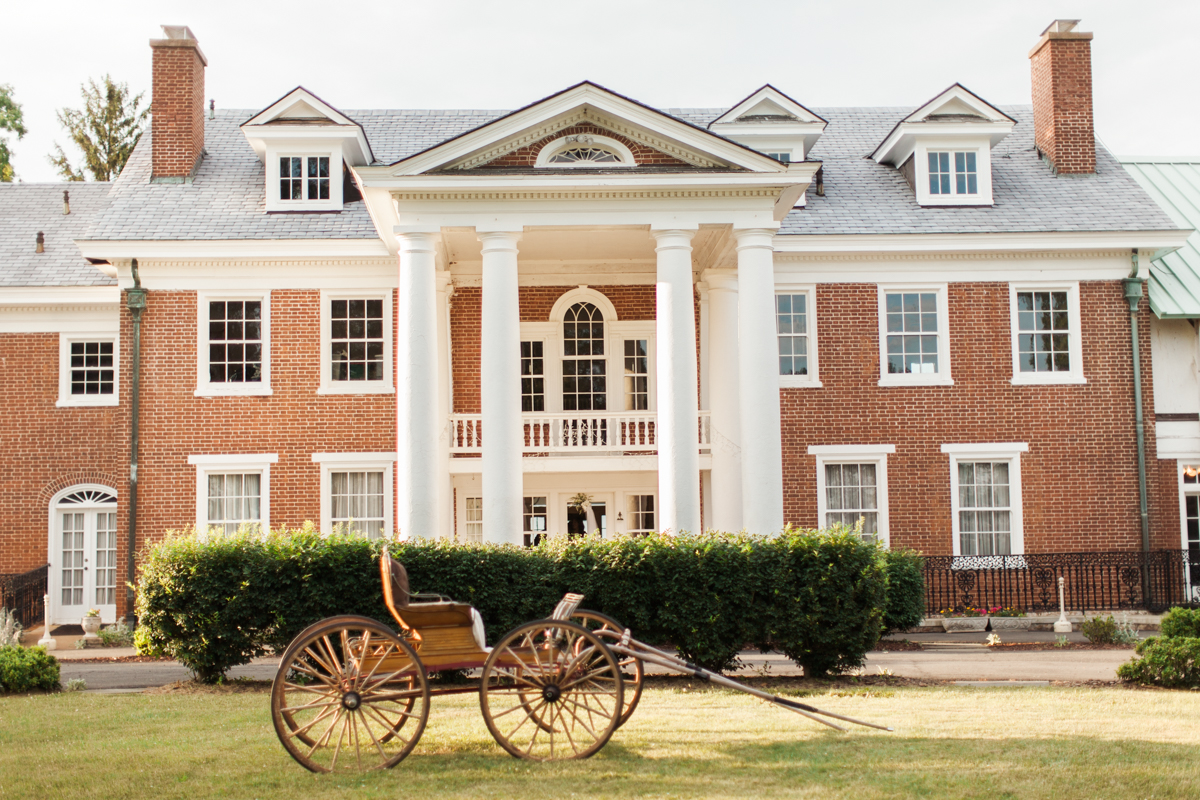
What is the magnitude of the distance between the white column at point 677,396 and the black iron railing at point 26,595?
485 inches

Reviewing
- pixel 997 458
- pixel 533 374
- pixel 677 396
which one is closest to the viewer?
pixel 677 396

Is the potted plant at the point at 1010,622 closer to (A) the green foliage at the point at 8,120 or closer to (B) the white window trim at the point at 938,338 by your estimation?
(B) the white window trim at the point at 938,338

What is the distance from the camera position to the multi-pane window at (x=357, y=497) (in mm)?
20297

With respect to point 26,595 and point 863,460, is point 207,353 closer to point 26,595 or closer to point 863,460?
point 26,595

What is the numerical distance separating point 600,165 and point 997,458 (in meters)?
10.0

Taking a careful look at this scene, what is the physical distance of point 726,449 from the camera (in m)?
18.8

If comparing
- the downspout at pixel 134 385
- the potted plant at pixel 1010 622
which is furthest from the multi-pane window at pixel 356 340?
the potted plant at pixel 1010 622

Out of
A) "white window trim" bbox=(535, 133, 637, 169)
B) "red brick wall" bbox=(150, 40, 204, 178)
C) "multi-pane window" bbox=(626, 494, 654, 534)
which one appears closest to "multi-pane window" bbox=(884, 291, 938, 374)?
"multi-pane window" bbox=(626, 494, 654, 534)

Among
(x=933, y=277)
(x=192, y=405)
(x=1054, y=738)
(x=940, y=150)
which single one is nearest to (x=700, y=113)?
(x=940, y=150)

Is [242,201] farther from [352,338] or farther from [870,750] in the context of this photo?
[870,750]

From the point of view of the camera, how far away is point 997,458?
67.5 feet

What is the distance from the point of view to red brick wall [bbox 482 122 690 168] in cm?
1603

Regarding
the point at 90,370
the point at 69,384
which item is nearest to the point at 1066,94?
the point at 90,370

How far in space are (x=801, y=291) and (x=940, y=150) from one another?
4.45m
